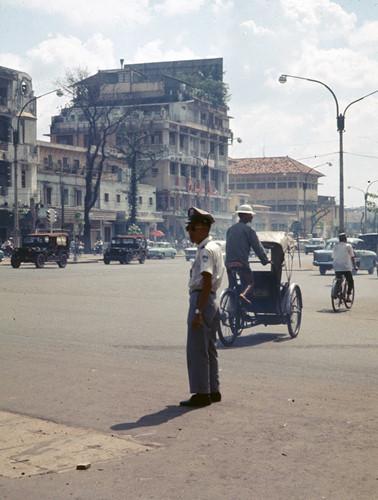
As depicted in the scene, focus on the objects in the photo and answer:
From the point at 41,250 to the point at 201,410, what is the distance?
37904 millimetres

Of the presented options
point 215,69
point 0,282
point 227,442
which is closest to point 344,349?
point 227,442

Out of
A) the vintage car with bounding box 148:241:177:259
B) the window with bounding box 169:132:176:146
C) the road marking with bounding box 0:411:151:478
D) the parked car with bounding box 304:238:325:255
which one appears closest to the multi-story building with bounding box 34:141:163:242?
the window with bounding box 169:132:176:146

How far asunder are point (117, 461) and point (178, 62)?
112m

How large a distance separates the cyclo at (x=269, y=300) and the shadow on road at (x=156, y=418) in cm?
480

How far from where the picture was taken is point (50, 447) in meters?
6.35

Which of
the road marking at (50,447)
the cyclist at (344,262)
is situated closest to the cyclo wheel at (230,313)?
the road marking at (50,447)

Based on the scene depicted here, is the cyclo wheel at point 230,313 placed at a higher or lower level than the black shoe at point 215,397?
higher

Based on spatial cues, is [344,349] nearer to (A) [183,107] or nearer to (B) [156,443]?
(B) [156,443]

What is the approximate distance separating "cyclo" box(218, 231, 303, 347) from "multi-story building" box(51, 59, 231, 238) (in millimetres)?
82606

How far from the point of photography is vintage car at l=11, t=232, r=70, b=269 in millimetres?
44281

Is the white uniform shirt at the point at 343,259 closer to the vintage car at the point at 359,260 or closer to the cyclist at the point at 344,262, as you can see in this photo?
the cyclist at the point at 344,262

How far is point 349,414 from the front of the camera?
24.6 feet

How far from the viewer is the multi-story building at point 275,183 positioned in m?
135

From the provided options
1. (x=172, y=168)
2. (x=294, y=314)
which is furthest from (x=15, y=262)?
(x=172, y=168)
